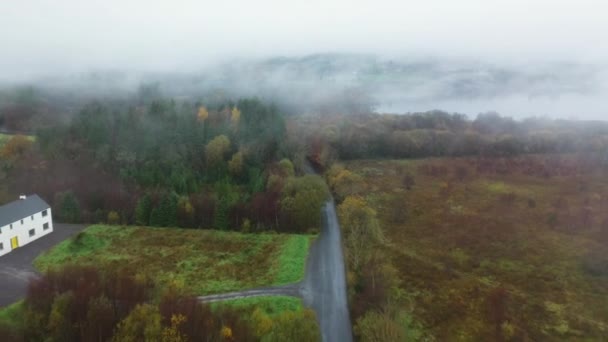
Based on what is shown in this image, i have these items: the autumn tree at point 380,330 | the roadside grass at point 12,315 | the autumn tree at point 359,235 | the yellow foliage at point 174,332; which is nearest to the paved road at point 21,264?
the roadside grass at point 12,315

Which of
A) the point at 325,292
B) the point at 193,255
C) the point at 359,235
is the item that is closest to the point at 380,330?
the point at 325,292

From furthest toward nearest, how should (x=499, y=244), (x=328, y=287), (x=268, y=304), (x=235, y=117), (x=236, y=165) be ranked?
(x=235, y=117) → (x=236, y=165) → (x=499, y=244) → (x=328, y=287) → (x=268, y=304)

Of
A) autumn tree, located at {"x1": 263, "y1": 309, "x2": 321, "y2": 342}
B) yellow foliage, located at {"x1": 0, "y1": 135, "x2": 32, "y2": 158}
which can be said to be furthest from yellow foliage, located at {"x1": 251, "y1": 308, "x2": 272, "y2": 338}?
yellow foliage, located at {"x1": 0, "y1": 135, "x2": 32, "y2": 158}

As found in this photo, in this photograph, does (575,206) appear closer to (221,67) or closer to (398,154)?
(398,154)

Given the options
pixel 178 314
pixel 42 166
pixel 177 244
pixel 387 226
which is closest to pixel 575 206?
pixel 387 226

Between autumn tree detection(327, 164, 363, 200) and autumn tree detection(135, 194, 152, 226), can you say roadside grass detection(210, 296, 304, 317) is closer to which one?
autumn tree detection(135, 194, 152, 226)

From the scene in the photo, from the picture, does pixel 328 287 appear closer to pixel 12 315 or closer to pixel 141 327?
pixel 141 327
